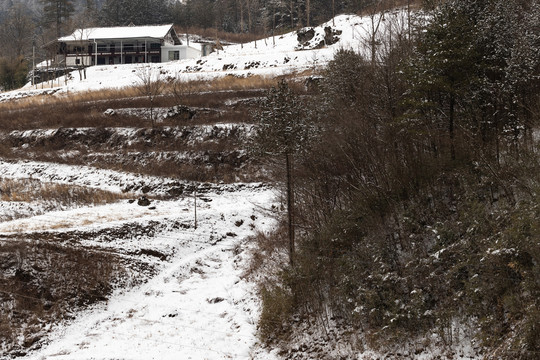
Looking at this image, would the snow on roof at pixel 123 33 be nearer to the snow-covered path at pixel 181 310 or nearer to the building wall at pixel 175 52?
the building wall at pixel 175 52

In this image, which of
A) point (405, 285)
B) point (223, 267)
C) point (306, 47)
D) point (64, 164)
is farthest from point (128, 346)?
point (306, 47)

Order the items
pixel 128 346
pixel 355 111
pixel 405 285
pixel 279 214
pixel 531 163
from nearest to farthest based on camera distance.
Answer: pixel 531 163, pixel 405 285, pixel 128 346, pixel 355 111, pixel 279 214

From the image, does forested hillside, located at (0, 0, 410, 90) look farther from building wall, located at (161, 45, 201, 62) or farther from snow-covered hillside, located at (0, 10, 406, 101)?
snow-covered hillside, located at (0, 10, 406, 101)

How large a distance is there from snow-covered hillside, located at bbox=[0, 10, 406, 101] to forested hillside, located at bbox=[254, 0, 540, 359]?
27.9 meters

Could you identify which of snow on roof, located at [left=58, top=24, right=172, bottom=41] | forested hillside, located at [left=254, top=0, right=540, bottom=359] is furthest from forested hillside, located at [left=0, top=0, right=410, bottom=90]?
forested hillside, located at [left=254, top=0, right=540, bottom=359]

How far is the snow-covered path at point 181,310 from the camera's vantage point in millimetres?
12977

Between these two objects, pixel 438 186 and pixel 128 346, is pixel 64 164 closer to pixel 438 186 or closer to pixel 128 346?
pixel 128 346

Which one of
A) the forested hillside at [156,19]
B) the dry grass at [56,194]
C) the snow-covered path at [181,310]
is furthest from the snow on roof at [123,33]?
the snow-covered path at [181,310]

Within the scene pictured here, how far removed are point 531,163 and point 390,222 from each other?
4.74 meters

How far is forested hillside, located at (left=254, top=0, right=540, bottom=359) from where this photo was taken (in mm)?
8602

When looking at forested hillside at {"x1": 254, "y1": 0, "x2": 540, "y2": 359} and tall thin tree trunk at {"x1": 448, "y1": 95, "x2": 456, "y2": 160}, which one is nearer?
forested hillside at {"x1": 254, "y1": 0, "x2": 540, "y2": 359}

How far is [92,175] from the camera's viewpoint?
102 ft

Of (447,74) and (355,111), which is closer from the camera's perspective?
(447,74)

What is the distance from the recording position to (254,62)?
165 ft
